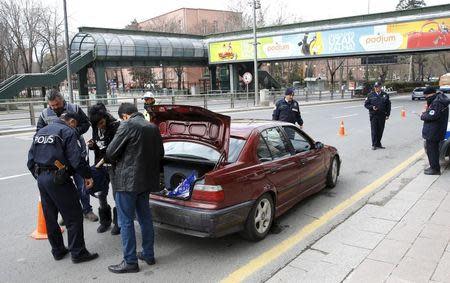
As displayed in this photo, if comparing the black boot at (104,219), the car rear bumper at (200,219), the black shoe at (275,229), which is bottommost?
the black shoe at (275,229)

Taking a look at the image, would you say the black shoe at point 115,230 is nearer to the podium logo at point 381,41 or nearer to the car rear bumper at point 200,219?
the car rear bumper at point 200,219

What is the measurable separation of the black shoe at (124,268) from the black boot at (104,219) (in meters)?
1.25

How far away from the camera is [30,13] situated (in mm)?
45062

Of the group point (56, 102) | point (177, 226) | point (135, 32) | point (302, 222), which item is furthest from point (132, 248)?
point (135, 32)

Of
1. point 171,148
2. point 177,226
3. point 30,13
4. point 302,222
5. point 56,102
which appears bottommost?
point 302,222

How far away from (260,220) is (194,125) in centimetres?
133

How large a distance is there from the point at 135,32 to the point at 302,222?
1584 inches

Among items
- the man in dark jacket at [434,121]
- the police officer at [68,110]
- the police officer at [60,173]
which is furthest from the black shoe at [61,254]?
the man in dark jacket at [434,121]

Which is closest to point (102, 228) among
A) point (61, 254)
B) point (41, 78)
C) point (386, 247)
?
point (61, 254)

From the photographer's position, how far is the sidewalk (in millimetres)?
3959

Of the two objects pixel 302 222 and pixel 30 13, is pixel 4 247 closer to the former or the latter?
pixel 302 222

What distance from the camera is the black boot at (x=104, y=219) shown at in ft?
17.5

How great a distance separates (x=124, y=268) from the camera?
13.6 ft

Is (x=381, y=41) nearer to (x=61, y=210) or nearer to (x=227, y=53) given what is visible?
(x=227, y=53)
